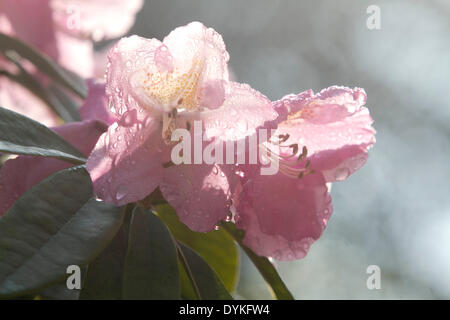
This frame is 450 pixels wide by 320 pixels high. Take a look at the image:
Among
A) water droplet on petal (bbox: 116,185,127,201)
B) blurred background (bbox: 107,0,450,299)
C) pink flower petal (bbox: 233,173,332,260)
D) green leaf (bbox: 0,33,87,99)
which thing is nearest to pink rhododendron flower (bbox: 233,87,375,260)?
pink flower petal (bbox: 233,173,332,260)

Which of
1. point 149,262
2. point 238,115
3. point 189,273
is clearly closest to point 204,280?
point 189,273

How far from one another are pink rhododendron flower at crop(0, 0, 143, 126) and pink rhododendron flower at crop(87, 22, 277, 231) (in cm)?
56

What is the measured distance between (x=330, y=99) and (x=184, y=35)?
0.17 m

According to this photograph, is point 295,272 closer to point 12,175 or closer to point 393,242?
point 393,242

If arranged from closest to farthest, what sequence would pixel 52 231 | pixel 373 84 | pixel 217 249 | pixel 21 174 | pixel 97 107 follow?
pixel 52 231 → pixel 21 174 → pixel 97 107 → pixel 217 249 → pixel 373 84

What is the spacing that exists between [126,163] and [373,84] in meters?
4.16

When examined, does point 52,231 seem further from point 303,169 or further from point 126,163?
point 303,169

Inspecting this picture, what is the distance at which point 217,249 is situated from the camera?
100 centimetres

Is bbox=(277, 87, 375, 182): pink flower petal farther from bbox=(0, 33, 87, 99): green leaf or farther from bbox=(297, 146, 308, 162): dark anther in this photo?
bbox=(0, 33, 87, 99): green leaf

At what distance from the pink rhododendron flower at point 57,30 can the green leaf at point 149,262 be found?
0.57 meters

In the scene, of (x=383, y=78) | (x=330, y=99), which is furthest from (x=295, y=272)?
(x=330, y=99)

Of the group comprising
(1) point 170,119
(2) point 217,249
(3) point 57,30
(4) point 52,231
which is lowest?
(2) point 217,249

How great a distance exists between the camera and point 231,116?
65 centimetres
